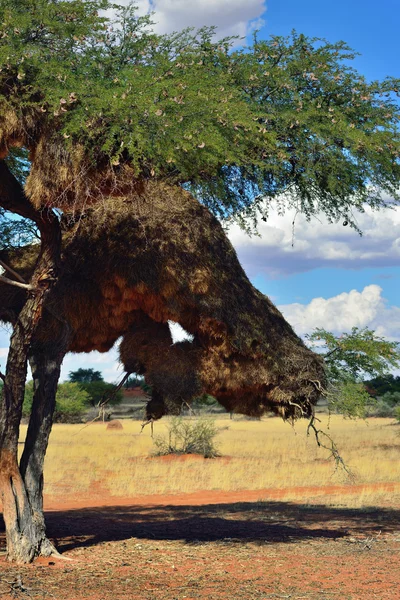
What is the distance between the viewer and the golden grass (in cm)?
2227

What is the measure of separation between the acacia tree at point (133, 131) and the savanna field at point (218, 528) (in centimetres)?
131

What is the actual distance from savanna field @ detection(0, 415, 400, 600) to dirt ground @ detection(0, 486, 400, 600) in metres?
0.02

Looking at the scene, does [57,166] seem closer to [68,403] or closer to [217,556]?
[217,556]

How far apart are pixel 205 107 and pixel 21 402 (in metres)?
4.59

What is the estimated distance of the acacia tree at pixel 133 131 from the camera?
31.6 feet

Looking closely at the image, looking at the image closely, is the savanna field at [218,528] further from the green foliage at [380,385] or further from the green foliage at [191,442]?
the green foliage at [380,385]

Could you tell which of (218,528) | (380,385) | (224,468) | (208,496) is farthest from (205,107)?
(380,385)

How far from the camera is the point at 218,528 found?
14.3m

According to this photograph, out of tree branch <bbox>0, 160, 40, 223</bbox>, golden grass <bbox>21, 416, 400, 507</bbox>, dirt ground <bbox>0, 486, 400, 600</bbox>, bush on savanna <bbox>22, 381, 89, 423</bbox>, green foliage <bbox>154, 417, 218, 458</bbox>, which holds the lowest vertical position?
dirt ground <bbox>0, 486, 400, 600</bbox>

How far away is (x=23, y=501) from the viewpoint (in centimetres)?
1045

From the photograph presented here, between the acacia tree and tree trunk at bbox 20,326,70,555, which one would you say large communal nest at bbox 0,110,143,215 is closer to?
the acacia tree

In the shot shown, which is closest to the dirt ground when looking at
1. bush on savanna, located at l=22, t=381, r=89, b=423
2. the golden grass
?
the golden grass

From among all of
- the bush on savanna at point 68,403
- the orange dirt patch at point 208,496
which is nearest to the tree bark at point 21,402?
the orange dirt patch at point 208,496

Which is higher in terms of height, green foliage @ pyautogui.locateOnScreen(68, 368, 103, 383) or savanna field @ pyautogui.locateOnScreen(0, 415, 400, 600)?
green foliage @ pyautogui.locateOnScreen(68, 368, 103, 383)
